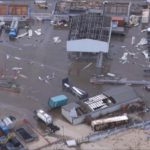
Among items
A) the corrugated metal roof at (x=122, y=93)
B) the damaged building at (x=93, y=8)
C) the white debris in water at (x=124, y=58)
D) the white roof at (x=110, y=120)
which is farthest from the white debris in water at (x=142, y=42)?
the white roof at (x=110, y=120)

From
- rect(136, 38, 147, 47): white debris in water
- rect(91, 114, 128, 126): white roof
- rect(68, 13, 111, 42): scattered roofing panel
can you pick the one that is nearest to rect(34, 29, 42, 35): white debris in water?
rect(68, 13, 111, 42): scattered roofing panel

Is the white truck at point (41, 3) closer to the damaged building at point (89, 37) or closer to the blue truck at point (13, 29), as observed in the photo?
the blue truck at point (13, 29)

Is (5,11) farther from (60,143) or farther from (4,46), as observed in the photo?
(60,143)

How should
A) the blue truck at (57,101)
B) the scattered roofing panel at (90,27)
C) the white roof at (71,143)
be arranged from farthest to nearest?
the scattered roofing panel at (90,27), the blue truck at (57,101), the white roof at (71,143)

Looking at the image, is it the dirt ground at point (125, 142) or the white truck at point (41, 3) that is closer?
the dirt ground at point (125, 142)

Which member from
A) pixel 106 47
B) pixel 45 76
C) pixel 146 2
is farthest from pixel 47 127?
pixel 146 2

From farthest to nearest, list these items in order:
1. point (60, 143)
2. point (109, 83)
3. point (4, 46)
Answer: point (4, 46) < point (109, 83) < point (60, 143)

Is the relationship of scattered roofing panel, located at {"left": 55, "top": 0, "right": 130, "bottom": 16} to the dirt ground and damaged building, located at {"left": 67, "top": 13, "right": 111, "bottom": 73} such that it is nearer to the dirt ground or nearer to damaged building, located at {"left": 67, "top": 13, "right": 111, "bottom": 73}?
damaged building, located at {"left": 67, "top": 13, "right": 111, "bottom": 73}
